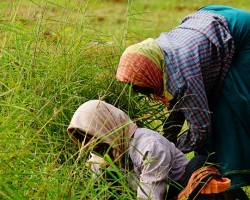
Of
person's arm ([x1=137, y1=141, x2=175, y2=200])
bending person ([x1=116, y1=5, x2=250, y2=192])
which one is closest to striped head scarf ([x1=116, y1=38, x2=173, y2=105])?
bending person ([x1=116, y1=5, x2=250, y2=192])

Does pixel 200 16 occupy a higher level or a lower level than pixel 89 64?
higher

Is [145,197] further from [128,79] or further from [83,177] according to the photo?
[128,79]

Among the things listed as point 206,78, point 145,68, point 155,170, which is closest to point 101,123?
point 155,170

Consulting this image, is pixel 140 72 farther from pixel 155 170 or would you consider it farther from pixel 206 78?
pixel 155 170

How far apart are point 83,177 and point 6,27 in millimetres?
1100

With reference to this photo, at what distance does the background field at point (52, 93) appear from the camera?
359 centimetres

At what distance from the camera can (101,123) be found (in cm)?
418

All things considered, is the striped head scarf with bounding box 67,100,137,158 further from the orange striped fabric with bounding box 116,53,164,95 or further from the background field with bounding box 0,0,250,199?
the orange striped fabric with bounding box 116,53,164,95

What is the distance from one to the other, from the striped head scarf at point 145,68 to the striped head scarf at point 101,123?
10.9 inches

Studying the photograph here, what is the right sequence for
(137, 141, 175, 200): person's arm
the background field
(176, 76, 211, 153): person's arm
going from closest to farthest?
the background field
(137, 141, 175, 200): person's arm
(176, 76, 211, 153): person's arm

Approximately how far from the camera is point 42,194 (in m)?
3.54

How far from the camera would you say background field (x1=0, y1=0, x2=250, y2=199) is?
141 inches

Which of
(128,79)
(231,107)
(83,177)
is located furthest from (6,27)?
(231,107)

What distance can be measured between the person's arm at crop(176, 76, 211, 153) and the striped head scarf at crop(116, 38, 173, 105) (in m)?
0.14
